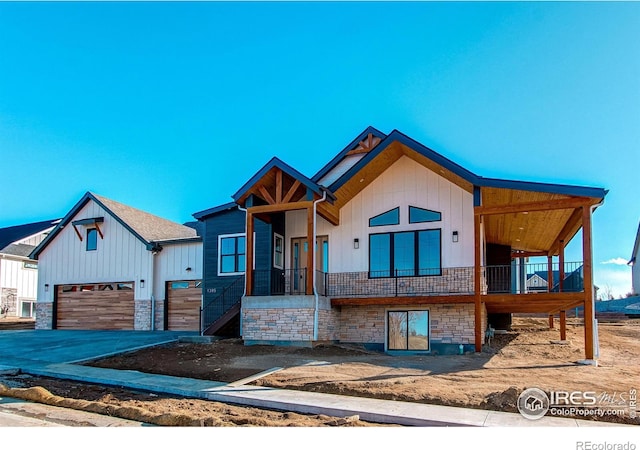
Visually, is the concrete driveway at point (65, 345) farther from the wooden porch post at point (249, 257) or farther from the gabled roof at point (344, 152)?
the gabled roof at point (344, 152)

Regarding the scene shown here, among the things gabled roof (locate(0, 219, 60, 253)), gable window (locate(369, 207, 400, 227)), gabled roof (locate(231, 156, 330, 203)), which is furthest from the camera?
gabled roof (locate(0, 219, 60, 253))

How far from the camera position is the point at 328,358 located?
44.9 ft

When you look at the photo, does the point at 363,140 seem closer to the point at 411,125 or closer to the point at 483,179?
the point at 411,125

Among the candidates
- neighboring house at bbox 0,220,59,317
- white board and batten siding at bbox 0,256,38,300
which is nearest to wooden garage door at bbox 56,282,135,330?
neighboring house at bbox 0,220,59,317

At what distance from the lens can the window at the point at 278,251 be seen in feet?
61.0

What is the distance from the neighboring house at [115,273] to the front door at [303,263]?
202 inches

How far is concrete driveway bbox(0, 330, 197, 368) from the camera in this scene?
14.4 meters

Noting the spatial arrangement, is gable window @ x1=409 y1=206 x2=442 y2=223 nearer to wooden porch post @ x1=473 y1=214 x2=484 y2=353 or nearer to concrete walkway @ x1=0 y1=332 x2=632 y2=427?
wooden porch post @ x1=473 y1=214 x2=484 y2=353

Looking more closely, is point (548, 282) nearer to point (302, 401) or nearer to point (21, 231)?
point (302, 401)

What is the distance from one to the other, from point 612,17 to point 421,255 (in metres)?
8.33

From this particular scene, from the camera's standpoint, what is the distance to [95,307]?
934 inches

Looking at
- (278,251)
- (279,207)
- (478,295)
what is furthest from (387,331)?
(279,207)

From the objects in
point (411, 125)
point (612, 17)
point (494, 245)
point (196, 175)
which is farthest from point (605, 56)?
point (196, 175)

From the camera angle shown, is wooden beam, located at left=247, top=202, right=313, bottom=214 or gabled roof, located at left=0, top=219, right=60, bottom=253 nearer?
wooden beam, located at left=247, top=202, right=313, bottom=214
